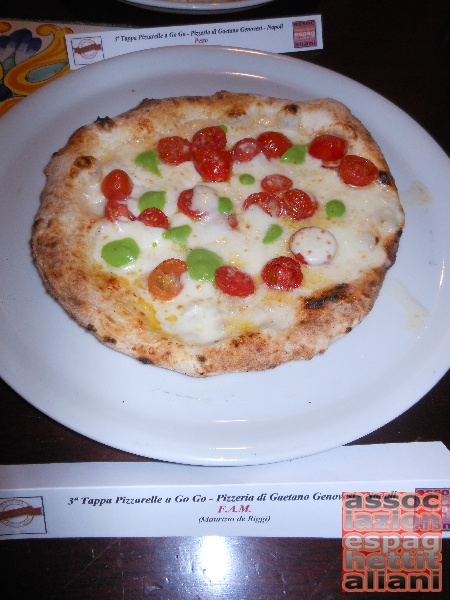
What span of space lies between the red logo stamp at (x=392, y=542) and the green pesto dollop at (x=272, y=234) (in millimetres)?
1442

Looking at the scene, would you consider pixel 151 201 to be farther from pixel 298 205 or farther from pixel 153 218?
pixel 298 205

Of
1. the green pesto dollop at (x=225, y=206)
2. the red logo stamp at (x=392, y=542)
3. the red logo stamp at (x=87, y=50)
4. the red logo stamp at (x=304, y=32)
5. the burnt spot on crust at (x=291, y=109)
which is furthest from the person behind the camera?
the red logo stamp at (x=304, y=32)

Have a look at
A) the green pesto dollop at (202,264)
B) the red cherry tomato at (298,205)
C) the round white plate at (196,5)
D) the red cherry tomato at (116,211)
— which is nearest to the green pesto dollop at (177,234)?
the green pesto dollop at (202,264)

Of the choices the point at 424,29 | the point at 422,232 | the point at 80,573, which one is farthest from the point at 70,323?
the point at 424,29

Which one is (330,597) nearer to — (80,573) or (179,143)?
(80,573)

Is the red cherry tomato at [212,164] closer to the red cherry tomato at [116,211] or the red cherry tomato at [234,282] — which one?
the red cherry tomato at [116,211]

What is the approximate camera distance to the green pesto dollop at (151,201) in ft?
10.9

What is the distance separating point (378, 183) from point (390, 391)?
52.1 inches

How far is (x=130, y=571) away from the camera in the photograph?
2750mm

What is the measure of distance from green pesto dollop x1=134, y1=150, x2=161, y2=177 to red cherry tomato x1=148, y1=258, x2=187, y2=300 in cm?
73

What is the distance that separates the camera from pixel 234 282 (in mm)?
3025

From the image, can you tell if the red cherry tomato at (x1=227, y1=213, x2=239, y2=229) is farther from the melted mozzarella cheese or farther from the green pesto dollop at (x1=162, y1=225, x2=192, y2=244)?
the green pesto dollop at (x1=162, y1=225, x2=192, y2=244)

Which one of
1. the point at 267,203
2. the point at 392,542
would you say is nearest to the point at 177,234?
the point at 267,203

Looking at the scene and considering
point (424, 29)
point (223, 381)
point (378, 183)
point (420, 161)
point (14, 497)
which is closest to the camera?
point (14, 497)
